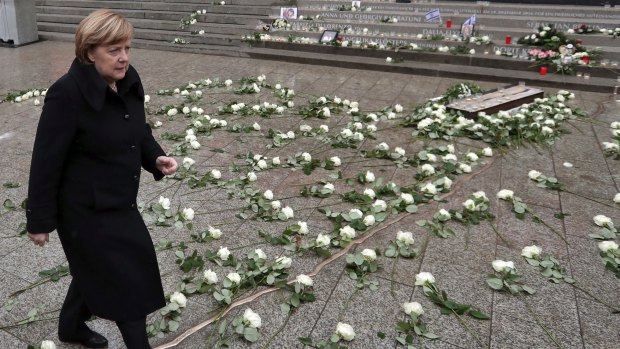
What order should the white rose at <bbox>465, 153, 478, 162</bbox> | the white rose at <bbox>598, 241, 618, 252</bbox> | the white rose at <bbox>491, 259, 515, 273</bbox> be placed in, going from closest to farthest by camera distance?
the white rose at <bbox>491, 259, 515, 273</bbox>
the white rose at <bbox>598, 241, 618, 252</bbox>
the white rose at <bbox>465, 153, 478, 162</bbox>

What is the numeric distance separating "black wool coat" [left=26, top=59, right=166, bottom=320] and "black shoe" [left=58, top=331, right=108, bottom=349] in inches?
17.7

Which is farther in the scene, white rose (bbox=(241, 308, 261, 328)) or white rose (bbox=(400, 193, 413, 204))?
white rose (bbox=(400, 193, 413, 204))

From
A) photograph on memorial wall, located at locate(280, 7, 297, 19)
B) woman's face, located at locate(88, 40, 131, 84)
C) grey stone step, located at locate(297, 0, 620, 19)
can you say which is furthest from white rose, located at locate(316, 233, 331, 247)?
photograph on memorial wall, located at locate(280, 7, 297, 19)

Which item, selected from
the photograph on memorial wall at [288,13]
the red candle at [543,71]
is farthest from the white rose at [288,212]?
the photograph on memorial wall at [288,13]

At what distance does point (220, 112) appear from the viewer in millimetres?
6816

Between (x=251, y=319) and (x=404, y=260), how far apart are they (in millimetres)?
1279

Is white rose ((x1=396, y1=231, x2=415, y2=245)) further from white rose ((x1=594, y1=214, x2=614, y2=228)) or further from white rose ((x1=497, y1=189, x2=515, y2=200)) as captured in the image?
white rose ((x1=594, y1=214, x2=614, y2=228))

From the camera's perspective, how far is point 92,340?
8.70 feet

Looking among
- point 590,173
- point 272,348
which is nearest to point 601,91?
point 590,173

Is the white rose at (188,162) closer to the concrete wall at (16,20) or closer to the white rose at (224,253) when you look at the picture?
the white rose at (224,253)

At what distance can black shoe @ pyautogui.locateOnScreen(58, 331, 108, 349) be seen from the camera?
2.65m

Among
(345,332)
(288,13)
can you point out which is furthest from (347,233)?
(288,13)

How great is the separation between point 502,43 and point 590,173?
535cm

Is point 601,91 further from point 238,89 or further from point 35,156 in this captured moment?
point 35,156
